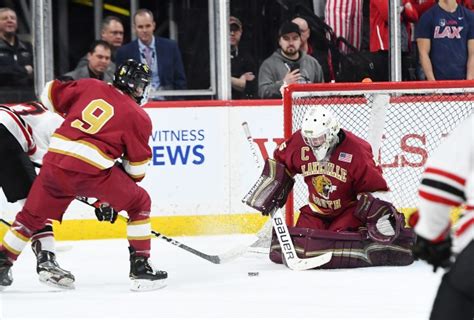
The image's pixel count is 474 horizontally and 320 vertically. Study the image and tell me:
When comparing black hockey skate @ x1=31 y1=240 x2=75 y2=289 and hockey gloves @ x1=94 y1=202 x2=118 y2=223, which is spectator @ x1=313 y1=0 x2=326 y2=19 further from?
black hockey skate @ x1=31 y1=240 x2=75 y2=289

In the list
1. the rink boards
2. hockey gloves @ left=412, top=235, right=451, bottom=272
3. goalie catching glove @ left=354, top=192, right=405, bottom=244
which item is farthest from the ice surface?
hockey gloves @ left=412, top=235, right=451, bottom=272

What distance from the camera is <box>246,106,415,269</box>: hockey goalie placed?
5152mm

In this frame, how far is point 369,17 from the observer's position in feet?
21.6

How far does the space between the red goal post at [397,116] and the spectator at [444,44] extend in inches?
18.8

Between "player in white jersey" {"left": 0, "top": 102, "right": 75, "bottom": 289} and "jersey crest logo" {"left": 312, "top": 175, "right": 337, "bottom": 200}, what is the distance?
47.5 inches

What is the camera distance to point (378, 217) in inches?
204

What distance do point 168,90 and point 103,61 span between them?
42cm

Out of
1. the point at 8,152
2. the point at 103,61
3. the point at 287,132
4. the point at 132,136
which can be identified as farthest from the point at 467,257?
the point at 103,61

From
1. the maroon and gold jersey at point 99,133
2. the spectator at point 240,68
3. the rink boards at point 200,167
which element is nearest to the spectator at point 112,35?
the rink boards at point 200,167

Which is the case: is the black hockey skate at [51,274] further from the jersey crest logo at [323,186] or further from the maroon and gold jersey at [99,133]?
the jersey crest logo at [323,186]

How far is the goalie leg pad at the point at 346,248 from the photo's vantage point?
5.17m

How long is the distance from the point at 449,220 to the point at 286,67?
13.9ft

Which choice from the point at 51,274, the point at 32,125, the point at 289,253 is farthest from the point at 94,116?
the point at 289,253

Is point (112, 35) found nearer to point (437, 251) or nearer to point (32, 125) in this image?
point (32, 125)
